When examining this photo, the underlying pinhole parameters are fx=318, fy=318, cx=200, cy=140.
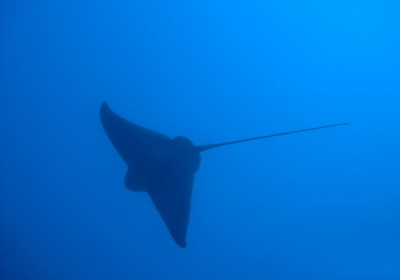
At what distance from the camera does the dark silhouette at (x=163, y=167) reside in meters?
4.48

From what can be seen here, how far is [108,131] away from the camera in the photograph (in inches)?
186

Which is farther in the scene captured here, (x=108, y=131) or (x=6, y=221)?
(x=6, y=221)

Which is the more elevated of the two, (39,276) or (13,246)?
(13,246)

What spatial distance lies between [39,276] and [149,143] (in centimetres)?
1279

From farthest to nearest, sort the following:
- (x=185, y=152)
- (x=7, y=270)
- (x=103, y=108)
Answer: (x=7, y=270) < (x=103, y=108) < (x=185, y=152)

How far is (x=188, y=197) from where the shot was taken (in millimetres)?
4543

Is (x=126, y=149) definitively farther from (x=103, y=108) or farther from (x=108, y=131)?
(x=103, y=108)

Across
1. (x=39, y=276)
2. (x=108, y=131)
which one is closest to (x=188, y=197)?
(x=108, y=131)

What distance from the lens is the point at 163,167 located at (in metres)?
4.48

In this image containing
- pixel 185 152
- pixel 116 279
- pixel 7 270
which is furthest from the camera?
pixel 7 270

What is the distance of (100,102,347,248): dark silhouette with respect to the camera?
14.7 ft

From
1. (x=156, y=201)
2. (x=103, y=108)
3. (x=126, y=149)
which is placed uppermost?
(x=103, y=108)

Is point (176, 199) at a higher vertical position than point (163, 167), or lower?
lower

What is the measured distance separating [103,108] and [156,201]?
63.2 inches
